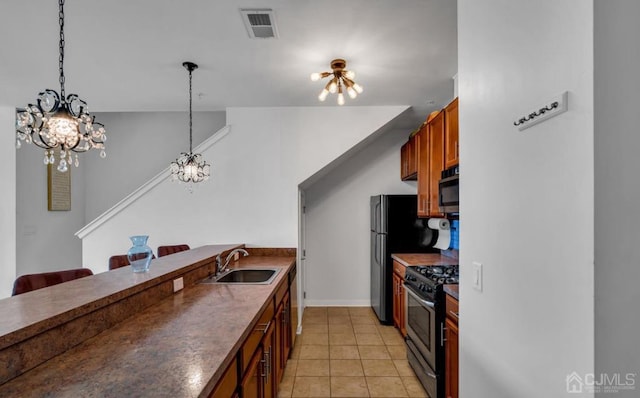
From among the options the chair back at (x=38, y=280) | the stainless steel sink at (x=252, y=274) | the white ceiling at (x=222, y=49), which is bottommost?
the stainless steel sink at (x=252, y=274)

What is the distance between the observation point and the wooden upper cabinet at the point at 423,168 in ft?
10.4

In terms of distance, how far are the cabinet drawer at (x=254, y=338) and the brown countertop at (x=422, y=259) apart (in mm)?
1597

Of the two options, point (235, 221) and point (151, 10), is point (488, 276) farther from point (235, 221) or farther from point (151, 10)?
point (235, 221)

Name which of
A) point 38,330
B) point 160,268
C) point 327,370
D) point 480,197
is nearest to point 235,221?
point 160,268

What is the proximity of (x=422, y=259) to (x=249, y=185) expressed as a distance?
7.01ft

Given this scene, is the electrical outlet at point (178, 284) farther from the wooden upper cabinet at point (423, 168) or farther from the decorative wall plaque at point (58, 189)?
the decorative wall plaque at point (58, 189)

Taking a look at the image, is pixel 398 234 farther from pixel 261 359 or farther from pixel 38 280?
pixel 38 280

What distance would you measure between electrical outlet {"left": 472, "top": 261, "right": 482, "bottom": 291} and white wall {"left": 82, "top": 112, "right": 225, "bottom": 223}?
4.44m

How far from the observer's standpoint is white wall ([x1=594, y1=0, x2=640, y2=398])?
740mm

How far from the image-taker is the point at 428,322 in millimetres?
2254

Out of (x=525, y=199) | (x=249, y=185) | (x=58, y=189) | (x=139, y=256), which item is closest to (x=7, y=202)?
(x=58, y=189)

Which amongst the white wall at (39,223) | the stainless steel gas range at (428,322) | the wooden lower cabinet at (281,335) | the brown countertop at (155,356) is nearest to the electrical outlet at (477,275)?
the stainless steel gas range at (428,322)

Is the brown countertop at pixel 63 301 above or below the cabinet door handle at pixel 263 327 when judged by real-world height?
above
